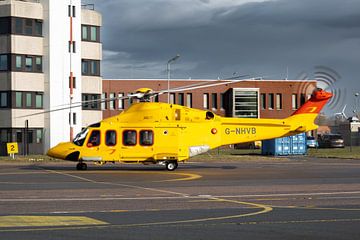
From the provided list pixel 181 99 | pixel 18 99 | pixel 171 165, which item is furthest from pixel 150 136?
pixel 181 99

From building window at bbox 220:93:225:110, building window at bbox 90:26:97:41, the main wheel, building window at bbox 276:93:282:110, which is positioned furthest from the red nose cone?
building window at bbox 276:93:282:110

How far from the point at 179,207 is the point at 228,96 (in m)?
68.2

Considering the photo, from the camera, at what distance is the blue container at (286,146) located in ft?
188

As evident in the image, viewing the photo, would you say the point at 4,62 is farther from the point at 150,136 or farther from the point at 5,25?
the point at 150,136

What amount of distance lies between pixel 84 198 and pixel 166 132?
1423cm

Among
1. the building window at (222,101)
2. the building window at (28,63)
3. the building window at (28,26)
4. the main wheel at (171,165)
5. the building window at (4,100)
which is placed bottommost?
the main wheel at (171,165)

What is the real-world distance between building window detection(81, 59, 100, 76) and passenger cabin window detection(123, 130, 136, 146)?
28.6m

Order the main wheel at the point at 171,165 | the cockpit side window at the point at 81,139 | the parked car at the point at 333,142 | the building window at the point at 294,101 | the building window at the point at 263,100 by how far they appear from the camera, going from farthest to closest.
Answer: the building window at the point at 294,101 → the building window at the point at 263,100 → the parked car at the point at 333,142 → the main wheel at the point at 171,165 → the cockpit side window at the point at 81,139

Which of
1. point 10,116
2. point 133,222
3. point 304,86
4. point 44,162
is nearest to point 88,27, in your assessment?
point 10,116

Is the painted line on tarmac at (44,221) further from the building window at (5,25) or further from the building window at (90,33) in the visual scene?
the building window at (90,33)

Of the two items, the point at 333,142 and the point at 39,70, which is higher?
the point at 39,70

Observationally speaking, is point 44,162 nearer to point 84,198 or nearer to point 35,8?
point 35,8

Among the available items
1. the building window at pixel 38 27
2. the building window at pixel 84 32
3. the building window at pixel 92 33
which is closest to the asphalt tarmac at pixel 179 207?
the building window at pixel 38 27

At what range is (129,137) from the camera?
3344 cm
